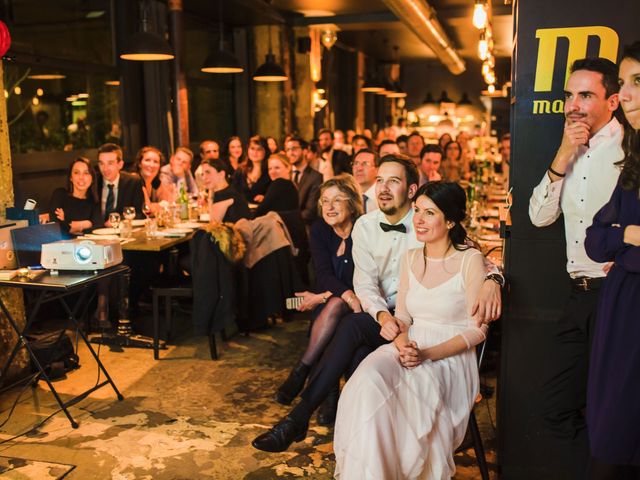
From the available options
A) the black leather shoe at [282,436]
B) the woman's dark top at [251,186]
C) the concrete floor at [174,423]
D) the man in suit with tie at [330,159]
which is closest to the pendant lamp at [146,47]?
the woman's dark top at [251,186]

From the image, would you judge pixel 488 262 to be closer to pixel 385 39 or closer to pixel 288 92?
pixel 288 92

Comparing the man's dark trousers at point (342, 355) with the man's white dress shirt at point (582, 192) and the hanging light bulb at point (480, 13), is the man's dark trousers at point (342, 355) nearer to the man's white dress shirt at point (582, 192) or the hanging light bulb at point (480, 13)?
the man's white dress shirt at point (582, 192)

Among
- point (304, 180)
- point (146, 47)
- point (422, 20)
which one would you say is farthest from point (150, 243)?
point (422, 20)

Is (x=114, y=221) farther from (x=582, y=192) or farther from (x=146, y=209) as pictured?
(x=582, y=192)

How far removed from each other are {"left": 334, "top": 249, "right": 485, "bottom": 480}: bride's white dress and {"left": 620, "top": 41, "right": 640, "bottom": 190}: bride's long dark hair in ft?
2.60

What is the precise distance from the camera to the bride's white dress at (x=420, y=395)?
105 inches

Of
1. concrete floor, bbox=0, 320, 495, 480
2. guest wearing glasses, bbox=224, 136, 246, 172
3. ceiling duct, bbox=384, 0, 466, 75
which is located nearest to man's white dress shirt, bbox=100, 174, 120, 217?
concrete floor, bbox=0, 320, 495, 480

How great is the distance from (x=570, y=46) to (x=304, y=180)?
15.9 feet

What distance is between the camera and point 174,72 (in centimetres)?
815

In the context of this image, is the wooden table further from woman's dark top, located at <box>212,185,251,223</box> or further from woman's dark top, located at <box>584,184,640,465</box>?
woman's dark top, located at <box>584,184,640,465</box>

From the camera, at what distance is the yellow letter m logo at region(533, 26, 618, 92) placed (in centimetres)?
263

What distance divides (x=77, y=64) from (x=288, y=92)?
4.80 metres

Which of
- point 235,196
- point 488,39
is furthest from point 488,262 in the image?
point 488,39

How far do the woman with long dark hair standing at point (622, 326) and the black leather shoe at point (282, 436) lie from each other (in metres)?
1.47
